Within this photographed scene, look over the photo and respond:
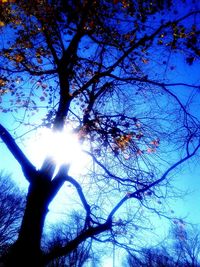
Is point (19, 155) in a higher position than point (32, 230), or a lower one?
higher

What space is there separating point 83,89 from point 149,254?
17.5 feet

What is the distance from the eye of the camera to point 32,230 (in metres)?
6.50

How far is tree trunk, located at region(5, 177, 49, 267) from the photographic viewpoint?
242 inches

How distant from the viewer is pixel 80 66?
9445 millimetres

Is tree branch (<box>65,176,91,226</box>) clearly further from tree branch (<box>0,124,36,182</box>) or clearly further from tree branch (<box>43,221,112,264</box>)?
tree branch (<box>0,124,36,182</box>)

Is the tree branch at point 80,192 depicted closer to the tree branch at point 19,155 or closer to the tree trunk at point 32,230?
the tree trunk at point 32,230

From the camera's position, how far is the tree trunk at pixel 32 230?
615 centimetres

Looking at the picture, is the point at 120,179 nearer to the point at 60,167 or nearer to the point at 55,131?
the point at 60,167

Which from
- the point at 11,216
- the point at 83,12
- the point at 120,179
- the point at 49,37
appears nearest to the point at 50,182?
the point at 120,179

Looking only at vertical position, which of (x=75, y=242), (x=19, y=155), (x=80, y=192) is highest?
(x=80, y=192)

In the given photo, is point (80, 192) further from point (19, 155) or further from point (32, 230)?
point (19, 155)

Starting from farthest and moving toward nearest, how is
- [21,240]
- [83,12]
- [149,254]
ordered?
1. [83,12]
2. [149,254]
3. [21,240]

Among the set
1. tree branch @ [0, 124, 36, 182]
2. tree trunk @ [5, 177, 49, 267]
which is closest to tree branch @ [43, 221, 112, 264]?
tree trunk @ [5, 177, 49, 267]

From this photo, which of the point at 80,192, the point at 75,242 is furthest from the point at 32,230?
the point at 80,192
